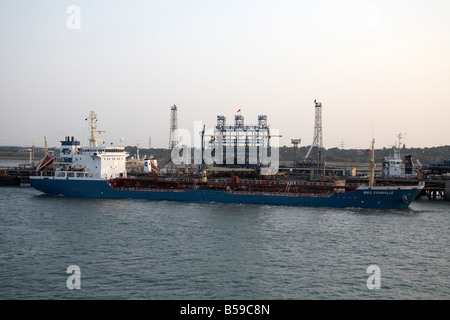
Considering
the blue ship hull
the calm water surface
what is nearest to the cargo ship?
the blue ship hull

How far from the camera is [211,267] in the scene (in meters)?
21.2

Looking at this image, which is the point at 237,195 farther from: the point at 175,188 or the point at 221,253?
the point at 221,253

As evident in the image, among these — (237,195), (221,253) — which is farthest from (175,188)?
(221,253)

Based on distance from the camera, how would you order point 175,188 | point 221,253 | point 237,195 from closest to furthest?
point 221,253 → point 237,195 → point 175,188

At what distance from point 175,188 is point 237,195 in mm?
7635

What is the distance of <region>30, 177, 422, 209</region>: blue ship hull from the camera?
39.9 m

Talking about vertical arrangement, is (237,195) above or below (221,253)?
above

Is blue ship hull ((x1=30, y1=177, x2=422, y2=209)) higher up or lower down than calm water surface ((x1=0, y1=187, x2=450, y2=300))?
higher up

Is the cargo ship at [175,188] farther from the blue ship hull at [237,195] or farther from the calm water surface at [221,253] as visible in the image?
the calm water surface at [221,253]

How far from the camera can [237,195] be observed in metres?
43.4

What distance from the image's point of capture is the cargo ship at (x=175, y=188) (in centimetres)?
4041

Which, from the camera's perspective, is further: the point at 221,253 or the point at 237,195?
the point at 237,195

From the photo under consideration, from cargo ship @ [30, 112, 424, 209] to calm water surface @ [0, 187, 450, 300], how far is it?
98.1 inches

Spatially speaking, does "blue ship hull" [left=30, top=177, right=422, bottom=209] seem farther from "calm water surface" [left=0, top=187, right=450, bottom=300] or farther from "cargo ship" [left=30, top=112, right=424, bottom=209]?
"calm water surface" [left=0, top=187, right=450, bottom=300]
